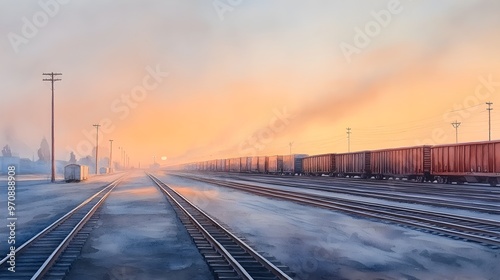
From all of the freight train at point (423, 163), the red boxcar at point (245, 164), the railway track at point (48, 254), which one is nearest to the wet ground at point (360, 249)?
the railway track at point (48, 254)

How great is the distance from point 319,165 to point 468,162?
29.4m

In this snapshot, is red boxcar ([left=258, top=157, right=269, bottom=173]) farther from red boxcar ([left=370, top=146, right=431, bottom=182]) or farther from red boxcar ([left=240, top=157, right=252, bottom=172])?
red boxcar ([left=370, top=146, right=431, bottom=182])

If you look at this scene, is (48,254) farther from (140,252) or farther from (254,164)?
(254,164)

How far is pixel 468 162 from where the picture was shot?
35.9 meters

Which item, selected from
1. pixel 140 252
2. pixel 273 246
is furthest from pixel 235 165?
pixel 140 252

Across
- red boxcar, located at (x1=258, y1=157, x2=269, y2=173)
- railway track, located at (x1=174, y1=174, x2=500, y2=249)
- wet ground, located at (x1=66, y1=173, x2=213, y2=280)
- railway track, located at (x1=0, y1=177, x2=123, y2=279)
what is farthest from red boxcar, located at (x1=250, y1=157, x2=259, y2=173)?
railway track, located at (x1=0, y1=177, x2=123, y2=279)

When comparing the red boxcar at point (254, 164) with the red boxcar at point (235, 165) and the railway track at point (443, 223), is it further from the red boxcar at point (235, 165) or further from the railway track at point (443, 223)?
the railway track at point (443, 223)

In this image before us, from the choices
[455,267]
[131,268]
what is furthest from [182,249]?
[455,267]

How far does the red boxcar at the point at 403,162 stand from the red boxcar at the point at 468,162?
806 mm

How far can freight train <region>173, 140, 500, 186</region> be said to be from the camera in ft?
112

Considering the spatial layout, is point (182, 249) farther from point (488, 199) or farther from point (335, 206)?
point (488, 199)

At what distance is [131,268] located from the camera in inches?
348

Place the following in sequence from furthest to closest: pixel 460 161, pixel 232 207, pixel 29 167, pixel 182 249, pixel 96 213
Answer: pixel 29 167
pixel 460 161
pixel 232 207
pixel 96 213
pixel 182 249

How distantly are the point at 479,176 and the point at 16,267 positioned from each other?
3507cm
